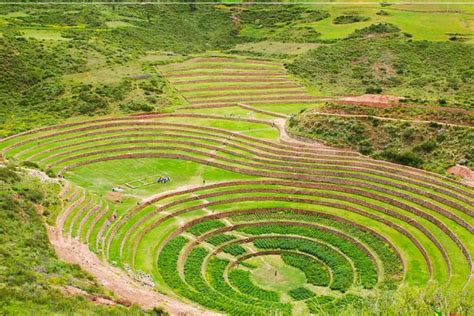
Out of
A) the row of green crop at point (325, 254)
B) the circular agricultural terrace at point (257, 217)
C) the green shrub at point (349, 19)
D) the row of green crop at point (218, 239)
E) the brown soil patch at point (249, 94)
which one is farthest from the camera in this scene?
the green shrub at point (349, 19)

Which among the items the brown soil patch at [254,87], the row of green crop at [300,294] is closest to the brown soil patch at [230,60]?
the brown soil patch at [254,87]

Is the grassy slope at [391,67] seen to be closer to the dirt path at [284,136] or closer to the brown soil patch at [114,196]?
the dirt path at [284,136]

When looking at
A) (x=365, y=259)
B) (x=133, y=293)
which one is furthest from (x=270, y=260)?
(x=133, y=293)

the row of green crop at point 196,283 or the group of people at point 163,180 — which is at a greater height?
the group of people at point 163,180

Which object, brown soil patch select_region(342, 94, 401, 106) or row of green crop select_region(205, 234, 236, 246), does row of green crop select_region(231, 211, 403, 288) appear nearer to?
row of green crop select_region(205, 234, 236, 246)

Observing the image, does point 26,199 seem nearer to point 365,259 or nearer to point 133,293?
point 133,293

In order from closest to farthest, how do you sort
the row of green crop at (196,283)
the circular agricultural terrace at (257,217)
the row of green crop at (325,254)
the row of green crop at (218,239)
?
1. the row of green crop at (196,283)
2. the circular agricultural terrace at (257,217)
3. the row of green crop at (325,254)
4. the row of green crop at (218,239)
